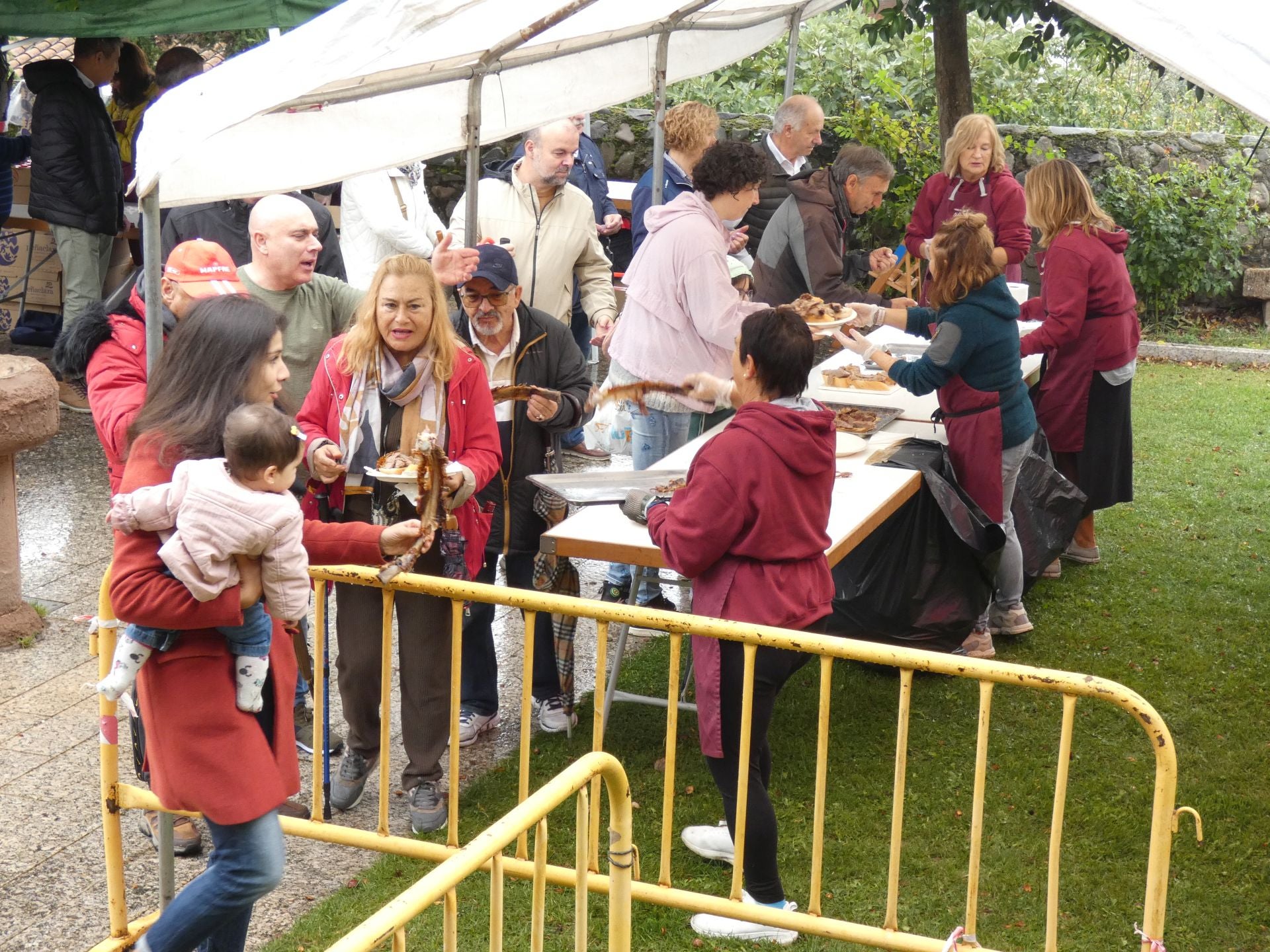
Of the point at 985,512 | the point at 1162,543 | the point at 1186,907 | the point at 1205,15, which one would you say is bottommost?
the point at 1186,907

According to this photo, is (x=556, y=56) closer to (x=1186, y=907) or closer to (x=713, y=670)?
(x=713, y=670)

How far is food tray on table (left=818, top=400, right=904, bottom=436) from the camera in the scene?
19.6ft

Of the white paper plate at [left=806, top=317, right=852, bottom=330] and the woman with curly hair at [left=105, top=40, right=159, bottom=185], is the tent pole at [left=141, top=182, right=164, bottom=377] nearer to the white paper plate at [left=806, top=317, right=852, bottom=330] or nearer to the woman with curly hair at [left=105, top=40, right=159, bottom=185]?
the white paper plate at [left=806, top=317, right=852, bottom=330]

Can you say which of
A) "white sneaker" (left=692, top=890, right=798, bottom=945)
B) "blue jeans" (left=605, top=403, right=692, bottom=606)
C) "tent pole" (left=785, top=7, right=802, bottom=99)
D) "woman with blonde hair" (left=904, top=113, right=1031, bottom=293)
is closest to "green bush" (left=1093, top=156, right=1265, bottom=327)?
"tent pole" (left=785, top=7, right=802, bottom=99)

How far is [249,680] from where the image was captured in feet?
9.93

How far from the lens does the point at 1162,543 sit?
25.0ft

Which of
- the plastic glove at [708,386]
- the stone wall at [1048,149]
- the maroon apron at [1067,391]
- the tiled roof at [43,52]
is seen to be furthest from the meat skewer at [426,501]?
the tiled roof at [43,52]

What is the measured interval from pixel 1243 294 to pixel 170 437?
12095mm

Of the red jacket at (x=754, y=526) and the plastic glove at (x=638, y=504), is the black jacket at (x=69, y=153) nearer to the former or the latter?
the plastic glove at (x=638, y=504)

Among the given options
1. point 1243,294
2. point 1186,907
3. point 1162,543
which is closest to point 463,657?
point 1186,907

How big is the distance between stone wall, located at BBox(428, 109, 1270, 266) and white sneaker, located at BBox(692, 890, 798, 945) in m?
9.70

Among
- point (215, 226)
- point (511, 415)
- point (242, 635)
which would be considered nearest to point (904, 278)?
point (215, 226)

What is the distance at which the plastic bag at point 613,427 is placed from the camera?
6.57m

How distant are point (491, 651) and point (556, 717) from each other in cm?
39
